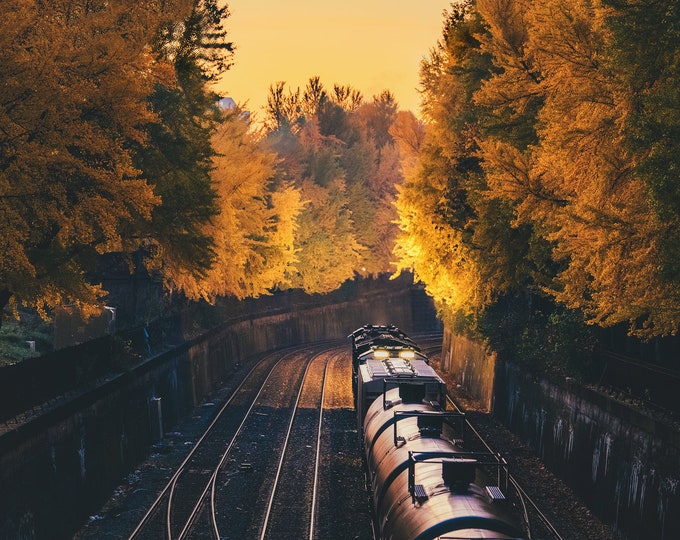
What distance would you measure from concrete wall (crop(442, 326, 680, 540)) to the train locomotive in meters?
3.89

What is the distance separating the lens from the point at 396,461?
14484mm

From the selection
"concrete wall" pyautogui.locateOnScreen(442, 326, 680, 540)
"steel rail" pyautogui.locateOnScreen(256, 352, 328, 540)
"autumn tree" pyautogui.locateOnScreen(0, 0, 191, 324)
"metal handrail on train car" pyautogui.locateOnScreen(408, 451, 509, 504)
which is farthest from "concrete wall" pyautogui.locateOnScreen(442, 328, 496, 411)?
"metal handrail on train car" pyautogui.locateOnScreen(408, 451, 509, 504)

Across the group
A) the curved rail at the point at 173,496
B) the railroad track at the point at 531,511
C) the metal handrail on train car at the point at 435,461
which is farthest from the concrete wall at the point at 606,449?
the curved rail at the point at 173,496

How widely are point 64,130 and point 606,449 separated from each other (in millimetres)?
15085

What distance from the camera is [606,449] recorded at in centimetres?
1955

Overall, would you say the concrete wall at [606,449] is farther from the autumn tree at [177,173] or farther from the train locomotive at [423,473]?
the autumn tree at [177,173]

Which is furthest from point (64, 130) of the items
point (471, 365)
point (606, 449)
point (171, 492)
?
point (471, 365)

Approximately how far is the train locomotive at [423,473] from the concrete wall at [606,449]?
3.89m

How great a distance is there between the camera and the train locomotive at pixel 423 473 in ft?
35.5

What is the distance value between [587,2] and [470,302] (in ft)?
57.7

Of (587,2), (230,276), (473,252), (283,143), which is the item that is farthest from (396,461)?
(283,143)

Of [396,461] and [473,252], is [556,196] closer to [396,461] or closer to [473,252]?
[396,461]

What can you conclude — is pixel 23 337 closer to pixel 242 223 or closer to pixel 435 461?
pixel 242 223

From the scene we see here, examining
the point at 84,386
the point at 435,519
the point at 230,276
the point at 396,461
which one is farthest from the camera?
the point at 230,276
